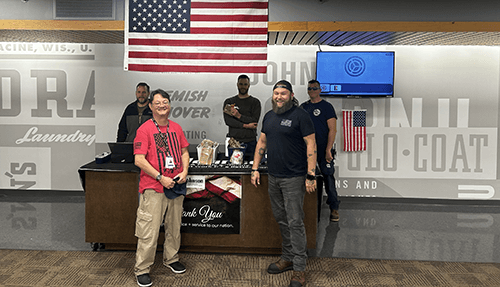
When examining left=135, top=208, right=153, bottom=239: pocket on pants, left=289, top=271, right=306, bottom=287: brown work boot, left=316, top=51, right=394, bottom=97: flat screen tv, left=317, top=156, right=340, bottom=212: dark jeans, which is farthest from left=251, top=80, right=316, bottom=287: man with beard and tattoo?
left=316, top=51, right=394, bottom=97: flat screen tv

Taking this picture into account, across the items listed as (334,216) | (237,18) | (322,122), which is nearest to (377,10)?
(322,122)

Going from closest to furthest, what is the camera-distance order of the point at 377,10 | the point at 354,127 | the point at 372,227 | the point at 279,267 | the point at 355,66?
the point at 279,267, the point at 377,10, the point at 372,227, the point at 355,66, the point at 354,127

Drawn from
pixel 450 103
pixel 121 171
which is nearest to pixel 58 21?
pixel 121 171

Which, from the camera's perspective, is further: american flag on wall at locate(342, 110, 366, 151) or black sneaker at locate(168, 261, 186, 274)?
american flag on wall at locate(342, 110, 366, 151)

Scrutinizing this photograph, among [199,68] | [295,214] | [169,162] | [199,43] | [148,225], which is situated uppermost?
[199,43]

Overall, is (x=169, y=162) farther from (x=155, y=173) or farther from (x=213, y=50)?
(x=213, y=50)

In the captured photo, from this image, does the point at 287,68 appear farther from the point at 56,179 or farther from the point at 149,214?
the point at 56,179

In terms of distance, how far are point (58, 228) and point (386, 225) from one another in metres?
4.20

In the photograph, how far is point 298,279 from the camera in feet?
11.2

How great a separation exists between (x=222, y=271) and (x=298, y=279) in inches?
29.2

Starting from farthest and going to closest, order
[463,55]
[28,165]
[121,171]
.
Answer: [28,165], [463,55], [121,171]

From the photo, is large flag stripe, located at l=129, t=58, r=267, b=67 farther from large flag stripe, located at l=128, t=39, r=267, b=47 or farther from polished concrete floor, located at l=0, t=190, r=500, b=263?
polished concrete floor, located at l=0, t=190, r=500, b=263

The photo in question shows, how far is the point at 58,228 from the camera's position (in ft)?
16.1

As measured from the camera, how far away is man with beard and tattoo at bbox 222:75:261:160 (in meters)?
5.44
